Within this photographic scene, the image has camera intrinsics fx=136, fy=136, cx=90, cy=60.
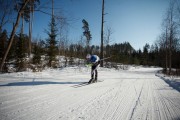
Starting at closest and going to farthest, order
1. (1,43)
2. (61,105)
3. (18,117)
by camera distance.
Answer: (18,117) < (61,105) < (1,43)

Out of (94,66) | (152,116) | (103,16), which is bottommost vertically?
(152,116)

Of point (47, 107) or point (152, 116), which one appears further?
point (47, 107)

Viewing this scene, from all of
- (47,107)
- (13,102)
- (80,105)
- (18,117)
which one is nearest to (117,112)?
(80,105)

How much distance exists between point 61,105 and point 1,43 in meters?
21.0

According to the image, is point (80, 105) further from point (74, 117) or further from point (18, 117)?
point (18, 117)

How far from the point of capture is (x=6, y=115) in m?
3.29

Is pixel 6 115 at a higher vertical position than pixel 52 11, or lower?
lower

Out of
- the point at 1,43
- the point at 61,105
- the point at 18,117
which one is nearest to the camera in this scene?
the point at 18,117

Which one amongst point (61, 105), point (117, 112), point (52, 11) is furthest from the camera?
point (52, 11)

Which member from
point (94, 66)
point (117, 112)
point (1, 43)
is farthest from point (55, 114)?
point (1, 43)

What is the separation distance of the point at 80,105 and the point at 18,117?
5.75 ft

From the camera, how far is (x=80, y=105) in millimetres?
4266

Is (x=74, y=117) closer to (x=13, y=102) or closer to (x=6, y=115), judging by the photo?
(x=6, y=115)

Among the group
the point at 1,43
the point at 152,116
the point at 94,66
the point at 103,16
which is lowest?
the point at 152,116
